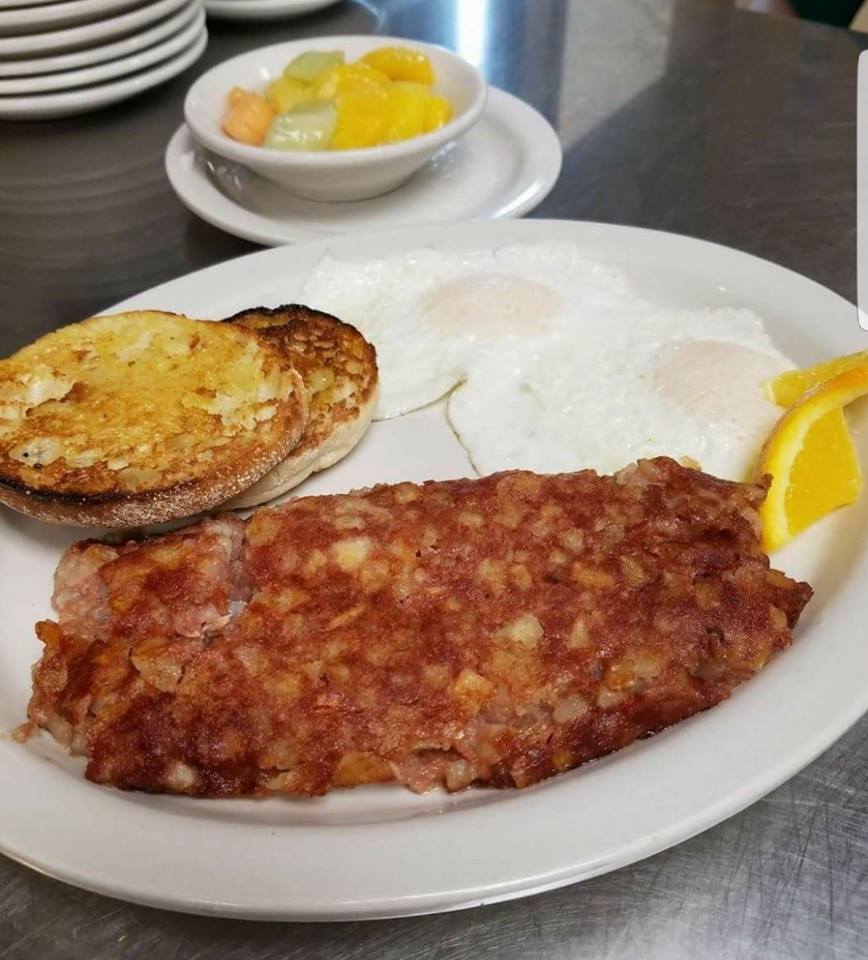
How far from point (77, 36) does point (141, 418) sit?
2437 millimetres

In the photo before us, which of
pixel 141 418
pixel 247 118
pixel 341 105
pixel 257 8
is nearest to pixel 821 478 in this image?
pixel 141 418

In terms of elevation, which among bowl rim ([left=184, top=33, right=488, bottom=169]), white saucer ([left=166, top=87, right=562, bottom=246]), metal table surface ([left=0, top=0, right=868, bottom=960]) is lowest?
metal table surface ([left=0, top=0, right=868, bottom=960])

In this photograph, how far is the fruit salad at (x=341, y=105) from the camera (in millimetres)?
2967

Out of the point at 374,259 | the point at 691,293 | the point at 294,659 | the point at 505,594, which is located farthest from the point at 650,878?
the point at 374,259

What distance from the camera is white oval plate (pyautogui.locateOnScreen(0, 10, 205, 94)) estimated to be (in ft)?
12.1

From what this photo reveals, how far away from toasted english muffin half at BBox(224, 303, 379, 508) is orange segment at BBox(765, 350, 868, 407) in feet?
3.02

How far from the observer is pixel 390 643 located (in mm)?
1461

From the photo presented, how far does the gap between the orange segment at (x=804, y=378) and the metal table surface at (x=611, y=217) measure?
75 centimetres

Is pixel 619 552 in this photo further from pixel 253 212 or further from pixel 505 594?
pixel 253 212

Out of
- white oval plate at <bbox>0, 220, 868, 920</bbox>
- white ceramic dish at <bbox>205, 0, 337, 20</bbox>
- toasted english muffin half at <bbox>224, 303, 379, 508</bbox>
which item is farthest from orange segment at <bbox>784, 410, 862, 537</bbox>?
white ceramic dish at <bbox>205, 0, 337, 20</bbox>

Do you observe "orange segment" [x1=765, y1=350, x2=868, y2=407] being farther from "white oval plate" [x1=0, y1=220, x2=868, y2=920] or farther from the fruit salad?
the fruit salad

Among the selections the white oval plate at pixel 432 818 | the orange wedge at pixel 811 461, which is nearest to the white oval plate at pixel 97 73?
the white oval plate at pixel 432 818

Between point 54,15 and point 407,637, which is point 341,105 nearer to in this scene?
point 54,15

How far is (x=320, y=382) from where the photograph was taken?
6.92 ft
